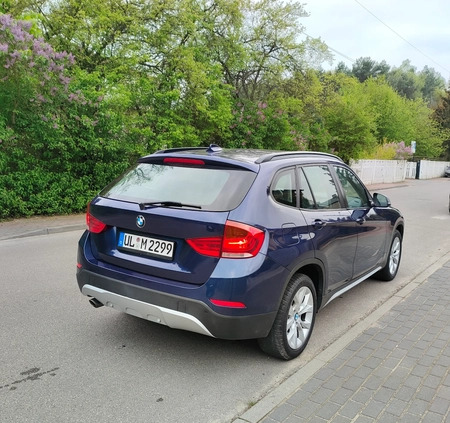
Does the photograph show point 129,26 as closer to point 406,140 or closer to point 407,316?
point 407,316

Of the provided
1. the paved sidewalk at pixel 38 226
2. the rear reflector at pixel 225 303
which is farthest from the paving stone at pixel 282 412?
the paved sidewalk at pixel 38 226

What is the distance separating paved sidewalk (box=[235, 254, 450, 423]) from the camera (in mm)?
2762

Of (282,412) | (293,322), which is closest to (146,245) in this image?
(293,322)

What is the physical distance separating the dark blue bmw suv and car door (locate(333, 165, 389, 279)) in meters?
0.47

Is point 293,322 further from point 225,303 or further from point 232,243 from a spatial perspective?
point 232,243

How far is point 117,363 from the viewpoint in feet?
11.1

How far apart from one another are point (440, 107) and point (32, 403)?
6338 centimetres

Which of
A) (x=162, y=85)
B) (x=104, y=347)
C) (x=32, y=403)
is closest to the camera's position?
(x=32, y=403)

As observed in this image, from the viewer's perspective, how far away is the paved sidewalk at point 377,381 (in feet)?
9.06

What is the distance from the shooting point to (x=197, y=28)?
16.2 meters

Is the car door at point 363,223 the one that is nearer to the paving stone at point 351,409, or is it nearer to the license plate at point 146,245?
the paving stone at point 351,409

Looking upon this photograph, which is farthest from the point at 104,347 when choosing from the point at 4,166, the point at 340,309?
the point at 4,166

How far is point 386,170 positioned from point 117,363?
103 feet

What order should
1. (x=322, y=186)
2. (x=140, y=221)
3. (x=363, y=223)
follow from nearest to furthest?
(x=140, y=221) → (x=322, y=186) → (x=363, y=223)
